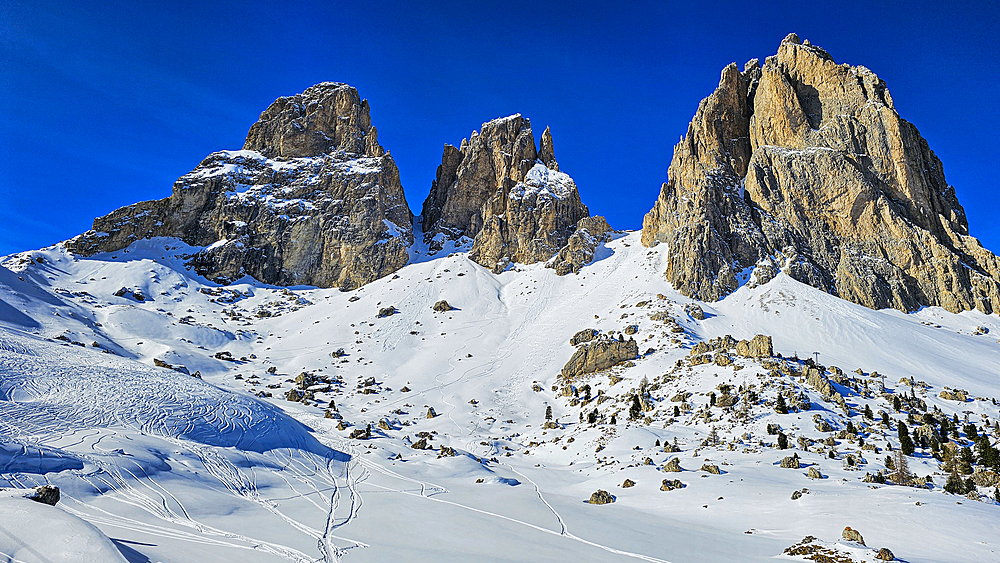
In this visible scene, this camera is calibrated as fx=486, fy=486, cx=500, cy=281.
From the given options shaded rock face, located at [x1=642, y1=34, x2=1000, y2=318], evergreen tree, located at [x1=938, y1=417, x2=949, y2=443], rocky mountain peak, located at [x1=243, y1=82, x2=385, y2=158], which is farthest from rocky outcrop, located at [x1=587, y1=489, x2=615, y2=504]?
rocky mountain peak, located at [x1=243, y1=82, x2=385, y2=158]

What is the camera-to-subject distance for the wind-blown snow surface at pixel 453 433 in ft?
44.5

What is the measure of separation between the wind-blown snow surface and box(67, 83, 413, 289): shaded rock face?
23.6 m

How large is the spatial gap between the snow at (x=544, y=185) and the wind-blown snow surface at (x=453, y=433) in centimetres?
3459

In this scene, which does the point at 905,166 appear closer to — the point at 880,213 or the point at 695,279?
the point at 880,213

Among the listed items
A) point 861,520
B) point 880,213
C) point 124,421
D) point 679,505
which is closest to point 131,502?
point 124,421

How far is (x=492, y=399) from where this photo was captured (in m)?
57.1

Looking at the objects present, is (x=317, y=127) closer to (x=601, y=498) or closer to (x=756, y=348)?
(x=756, y=348)

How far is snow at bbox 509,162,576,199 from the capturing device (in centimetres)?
11306

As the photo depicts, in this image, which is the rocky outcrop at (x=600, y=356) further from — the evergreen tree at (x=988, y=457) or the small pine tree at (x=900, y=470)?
the evergreen tree at (x=988, y=457)

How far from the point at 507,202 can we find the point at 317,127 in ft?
185

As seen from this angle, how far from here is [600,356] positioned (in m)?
60.4

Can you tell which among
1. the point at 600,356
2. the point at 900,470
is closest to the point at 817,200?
the point at 600,356

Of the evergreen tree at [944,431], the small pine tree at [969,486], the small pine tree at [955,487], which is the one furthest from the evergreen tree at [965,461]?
the small pine tree at [955,487]

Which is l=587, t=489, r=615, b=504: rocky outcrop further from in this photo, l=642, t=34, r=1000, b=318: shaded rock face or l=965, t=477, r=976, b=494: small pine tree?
l=642, t=34, r=1000, b=318: shaded rock face
